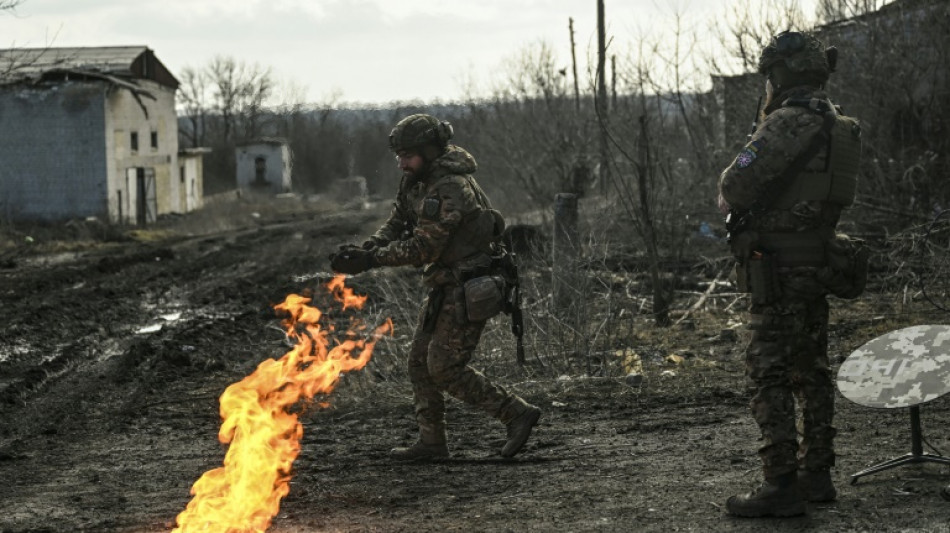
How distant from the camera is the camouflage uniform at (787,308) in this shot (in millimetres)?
5090

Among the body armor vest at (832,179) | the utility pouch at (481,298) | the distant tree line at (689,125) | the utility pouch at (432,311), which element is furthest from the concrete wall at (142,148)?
the body armor vest at (832,179)

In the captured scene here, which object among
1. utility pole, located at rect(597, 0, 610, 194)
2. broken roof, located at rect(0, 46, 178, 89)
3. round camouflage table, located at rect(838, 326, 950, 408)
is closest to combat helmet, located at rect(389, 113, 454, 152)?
round camouflage table, located at rect(838, 326, 950, 408)

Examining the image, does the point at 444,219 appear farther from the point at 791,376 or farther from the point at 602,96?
the point at 602,96

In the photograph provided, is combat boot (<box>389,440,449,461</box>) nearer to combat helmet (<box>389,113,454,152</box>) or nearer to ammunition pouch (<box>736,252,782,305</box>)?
combat helmet (<box>389,113,454,152</box>)

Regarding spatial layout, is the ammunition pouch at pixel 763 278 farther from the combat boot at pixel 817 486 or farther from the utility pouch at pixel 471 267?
the utility pouch at pixel 471 267

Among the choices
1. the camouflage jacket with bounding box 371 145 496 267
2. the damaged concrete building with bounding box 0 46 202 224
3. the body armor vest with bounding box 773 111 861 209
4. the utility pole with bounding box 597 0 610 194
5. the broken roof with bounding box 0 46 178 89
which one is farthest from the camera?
the broken roof with bounding box 0 46 178 89

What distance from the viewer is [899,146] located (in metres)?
16.8

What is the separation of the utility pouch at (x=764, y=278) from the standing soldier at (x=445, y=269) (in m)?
1.68

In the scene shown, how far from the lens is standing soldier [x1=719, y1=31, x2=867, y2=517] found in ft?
16.7

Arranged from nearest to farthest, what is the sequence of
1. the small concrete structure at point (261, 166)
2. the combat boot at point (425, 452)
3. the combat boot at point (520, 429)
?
the combat boot at point (520, 429) → the combat boot at point (425, 452) → the small concrete structure at point (261, 166)

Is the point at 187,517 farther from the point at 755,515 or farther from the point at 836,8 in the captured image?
the point at 836,8

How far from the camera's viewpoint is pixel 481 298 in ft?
20.7

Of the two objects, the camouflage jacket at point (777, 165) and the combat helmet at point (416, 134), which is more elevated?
the combat helmet at point (416, 134)

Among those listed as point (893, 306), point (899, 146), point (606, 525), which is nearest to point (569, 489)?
point (606, 525)
